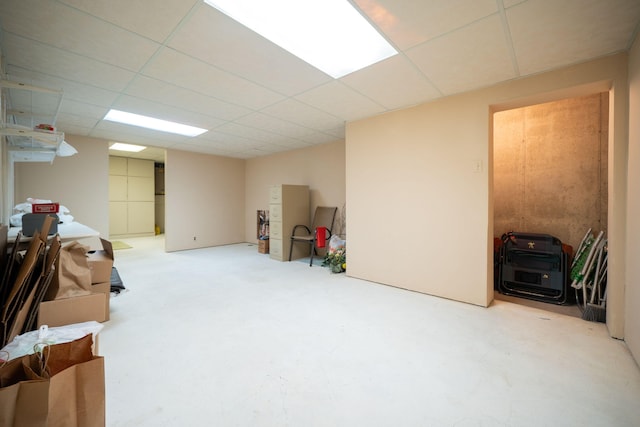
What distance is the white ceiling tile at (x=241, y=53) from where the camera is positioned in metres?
1.81

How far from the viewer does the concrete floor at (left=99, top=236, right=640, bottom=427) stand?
1377 millimetres

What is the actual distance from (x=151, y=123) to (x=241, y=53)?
111 inches

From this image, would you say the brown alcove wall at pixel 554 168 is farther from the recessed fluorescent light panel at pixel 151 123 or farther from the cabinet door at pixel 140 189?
the cabinet door at pixel 140 189

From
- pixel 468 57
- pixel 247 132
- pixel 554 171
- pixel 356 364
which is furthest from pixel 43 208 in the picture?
pixel 554 171

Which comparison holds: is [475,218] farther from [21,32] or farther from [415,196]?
[21,32]

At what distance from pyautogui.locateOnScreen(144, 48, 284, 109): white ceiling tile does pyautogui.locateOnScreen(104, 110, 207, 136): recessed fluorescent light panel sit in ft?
5.04

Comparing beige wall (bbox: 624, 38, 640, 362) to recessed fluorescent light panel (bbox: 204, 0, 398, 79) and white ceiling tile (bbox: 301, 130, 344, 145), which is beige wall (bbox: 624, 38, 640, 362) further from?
white ceiling tile (bbox: 301, 130, 344, 145)

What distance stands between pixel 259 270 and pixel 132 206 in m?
6.50

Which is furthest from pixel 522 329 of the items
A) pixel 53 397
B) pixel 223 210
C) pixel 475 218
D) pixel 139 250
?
pixel 139 250

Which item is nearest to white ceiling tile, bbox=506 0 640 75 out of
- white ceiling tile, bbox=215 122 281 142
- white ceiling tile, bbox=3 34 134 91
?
white ceiling tile, bbox=3 34 134 91

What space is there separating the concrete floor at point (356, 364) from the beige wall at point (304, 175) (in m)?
2.67

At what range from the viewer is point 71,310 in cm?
197

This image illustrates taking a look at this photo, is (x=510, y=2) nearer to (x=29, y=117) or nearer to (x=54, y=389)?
(x=54, y=389)

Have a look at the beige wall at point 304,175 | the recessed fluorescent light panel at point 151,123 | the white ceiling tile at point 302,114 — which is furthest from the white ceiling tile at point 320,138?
the recessed fluorescent light panel at point 151,123
